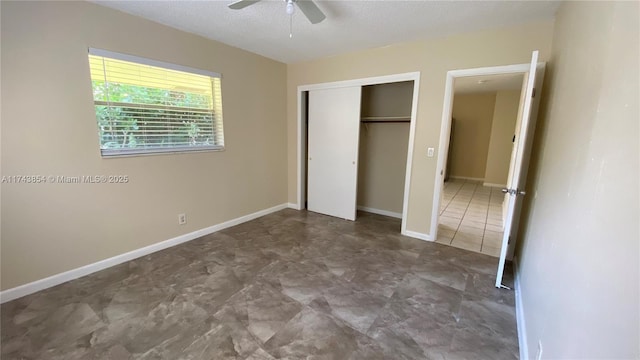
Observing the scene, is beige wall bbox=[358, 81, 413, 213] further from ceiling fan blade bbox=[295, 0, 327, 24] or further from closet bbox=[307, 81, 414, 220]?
ceiling fan blade bbox=[295, 0, 327, 24]

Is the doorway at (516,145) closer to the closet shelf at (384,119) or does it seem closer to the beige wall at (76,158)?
the closet shelf at (384,119)

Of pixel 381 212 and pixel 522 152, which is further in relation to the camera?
pixel 381 212

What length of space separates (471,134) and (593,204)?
7.35 m

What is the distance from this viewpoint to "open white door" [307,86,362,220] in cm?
380

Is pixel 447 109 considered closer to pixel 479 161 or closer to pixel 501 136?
pixel 501 136

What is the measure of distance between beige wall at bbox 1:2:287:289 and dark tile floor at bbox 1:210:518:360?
330 millimetres

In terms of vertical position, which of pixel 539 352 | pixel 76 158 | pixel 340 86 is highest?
pixel 340 86

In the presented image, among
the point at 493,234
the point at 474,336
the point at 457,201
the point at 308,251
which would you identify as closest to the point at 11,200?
the point at 308,251

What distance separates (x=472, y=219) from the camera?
4137mm

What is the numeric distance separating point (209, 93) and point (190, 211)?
58.7 inches

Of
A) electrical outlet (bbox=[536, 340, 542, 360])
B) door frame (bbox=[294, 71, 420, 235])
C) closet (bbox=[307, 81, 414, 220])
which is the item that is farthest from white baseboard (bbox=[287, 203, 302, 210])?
electrical outlet (bbox=[536, 340, 542, 360])

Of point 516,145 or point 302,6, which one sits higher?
point 302,6

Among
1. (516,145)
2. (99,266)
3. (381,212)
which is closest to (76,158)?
(99,266)

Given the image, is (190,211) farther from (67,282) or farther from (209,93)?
(209,93)
